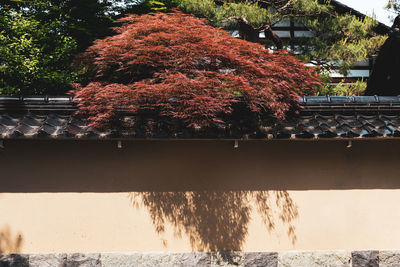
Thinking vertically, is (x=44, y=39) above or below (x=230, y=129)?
above

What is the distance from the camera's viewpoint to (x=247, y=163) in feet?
17.8

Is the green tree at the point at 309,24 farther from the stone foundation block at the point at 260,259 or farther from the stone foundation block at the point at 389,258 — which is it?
the stone foundation block at the point at 260,259

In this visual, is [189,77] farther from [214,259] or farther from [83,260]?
[83,260]

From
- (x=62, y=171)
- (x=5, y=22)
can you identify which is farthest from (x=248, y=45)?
(x=5, y=22)

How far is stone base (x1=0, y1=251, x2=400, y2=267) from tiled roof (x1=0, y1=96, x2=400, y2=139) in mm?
1822

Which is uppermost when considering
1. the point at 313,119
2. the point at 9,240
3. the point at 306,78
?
the point at 306,78

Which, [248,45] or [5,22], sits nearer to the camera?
[248,45]

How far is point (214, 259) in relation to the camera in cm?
521

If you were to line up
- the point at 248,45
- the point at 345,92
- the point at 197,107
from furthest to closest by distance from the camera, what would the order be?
the point at 345,92 < the point at 248,45 < the point at 197,107

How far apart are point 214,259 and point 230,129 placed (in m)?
2.00

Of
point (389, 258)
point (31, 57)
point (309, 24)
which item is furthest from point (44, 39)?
point (389, 258)

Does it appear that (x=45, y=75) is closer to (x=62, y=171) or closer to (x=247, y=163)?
(x=62, y=171)

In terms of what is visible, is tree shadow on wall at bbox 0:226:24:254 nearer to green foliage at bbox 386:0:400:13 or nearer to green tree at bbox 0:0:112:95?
green tree at bbox 0:0:112:95

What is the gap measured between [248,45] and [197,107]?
157 centimetres
